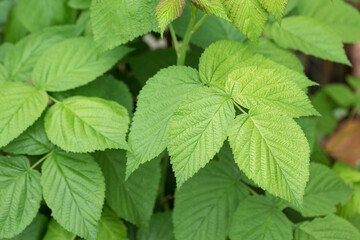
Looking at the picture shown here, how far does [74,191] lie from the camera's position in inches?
37.2

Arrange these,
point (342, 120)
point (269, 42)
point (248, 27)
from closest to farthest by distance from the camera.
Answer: point (248, 27)
point (269, 42)
point (342, 120)

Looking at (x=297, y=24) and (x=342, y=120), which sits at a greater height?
(x=297, y=24)

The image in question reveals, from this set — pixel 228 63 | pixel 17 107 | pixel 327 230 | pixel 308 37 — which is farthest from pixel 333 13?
pixel 17 107

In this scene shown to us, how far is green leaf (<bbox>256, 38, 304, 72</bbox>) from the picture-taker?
1.10m

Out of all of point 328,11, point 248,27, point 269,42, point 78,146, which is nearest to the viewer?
point 248,27

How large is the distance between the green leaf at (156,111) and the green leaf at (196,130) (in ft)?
0.21

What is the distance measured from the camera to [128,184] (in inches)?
42.5

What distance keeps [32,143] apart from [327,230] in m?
0.87

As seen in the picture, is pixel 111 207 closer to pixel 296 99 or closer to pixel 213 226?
pixel 213 226

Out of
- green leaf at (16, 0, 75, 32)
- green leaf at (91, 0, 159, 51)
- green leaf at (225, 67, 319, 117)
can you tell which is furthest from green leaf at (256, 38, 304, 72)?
green leaf at (16, 0, 75, 32)

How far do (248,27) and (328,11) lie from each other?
68 cm

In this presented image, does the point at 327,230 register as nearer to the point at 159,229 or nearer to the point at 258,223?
the point at 258,223

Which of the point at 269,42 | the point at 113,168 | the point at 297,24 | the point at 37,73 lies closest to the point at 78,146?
the point at 113,168

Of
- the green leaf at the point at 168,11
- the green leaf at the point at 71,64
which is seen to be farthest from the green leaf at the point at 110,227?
the green leaf at the point at 168,11
